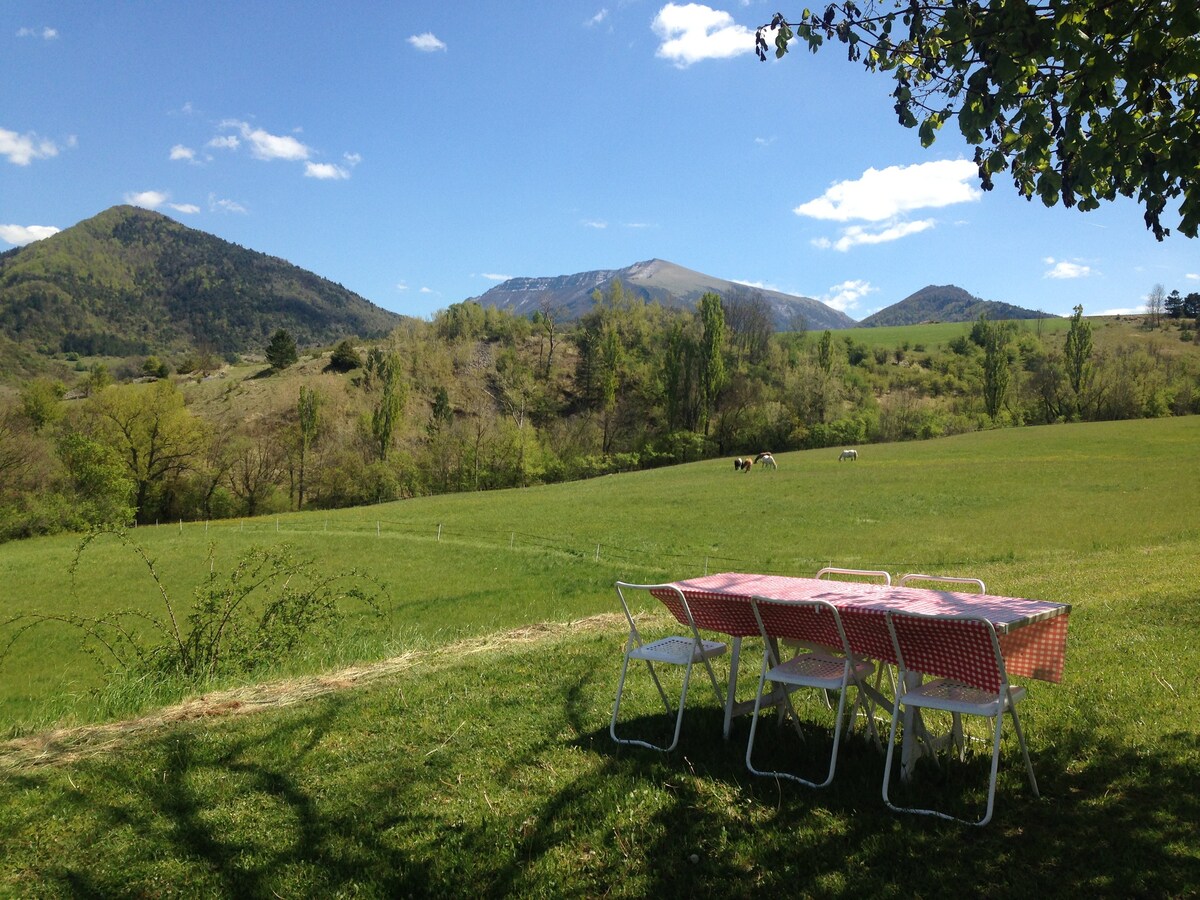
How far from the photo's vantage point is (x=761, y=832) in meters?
3.87

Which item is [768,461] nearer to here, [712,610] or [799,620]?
[712,610]

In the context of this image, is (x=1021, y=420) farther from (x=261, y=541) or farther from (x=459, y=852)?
(x=459, y=852)

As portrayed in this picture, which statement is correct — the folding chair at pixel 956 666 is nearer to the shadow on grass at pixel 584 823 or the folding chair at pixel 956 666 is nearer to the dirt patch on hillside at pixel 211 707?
the shadow on grass at pixel 584 823

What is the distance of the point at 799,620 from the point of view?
15.5ft

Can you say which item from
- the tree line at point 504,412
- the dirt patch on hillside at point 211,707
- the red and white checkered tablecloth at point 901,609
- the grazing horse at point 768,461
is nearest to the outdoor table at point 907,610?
the red and white checkered tablecloth at point 901,609

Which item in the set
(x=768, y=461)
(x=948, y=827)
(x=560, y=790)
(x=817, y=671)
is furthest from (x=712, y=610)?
(x=768, y=461)

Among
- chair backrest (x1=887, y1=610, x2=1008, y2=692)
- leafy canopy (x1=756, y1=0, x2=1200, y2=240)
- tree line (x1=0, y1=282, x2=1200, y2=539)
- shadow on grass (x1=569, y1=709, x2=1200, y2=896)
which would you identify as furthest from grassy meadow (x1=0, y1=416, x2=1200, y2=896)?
tree line (x1=0, y1=282, x2=1200, y2=539)

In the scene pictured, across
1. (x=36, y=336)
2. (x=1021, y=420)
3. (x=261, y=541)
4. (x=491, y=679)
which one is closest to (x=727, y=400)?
(x=1021, y=420)

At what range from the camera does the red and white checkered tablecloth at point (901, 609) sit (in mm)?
4219

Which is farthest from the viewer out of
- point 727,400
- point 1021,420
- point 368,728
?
point 727,400

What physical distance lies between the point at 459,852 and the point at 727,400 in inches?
3230

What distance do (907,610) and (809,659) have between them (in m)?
1.09

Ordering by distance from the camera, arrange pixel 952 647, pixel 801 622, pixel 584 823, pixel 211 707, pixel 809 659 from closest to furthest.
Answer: pixel 952 647
pixel 584 823
pixel 801 622
pixel 809 659
pixel 211 707

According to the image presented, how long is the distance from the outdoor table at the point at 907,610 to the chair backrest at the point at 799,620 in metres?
0.08
